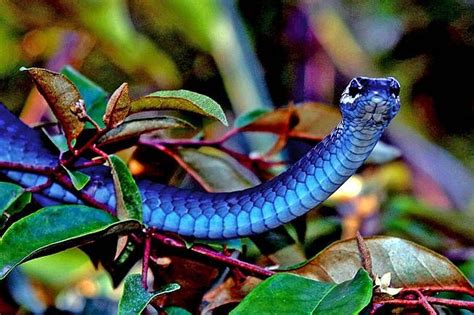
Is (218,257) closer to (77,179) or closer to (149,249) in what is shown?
(149,249)

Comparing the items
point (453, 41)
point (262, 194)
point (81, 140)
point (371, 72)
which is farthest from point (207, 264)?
point (453, 41)

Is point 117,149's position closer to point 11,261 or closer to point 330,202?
point 11,261

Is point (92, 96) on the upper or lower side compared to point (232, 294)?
upper

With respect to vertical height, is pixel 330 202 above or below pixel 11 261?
below

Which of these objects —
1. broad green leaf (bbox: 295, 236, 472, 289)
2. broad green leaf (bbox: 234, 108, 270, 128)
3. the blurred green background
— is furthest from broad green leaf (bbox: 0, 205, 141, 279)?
the blurred green background

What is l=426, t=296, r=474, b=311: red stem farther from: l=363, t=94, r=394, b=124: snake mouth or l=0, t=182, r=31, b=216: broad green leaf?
l=0, t=182, r=31, b=216: broad green leaf

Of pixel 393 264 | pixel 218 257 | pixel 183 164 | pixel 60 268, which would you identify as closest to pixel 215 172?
pixel 183 164

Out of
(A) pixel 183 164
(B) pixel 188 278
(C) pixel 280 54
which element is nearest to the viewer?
(B) pixel 188 278

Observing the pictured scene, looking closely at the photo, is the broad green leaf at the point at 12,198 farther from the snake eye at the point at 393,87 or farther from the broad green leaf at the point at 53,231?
the snake eye at the point at 393,87
